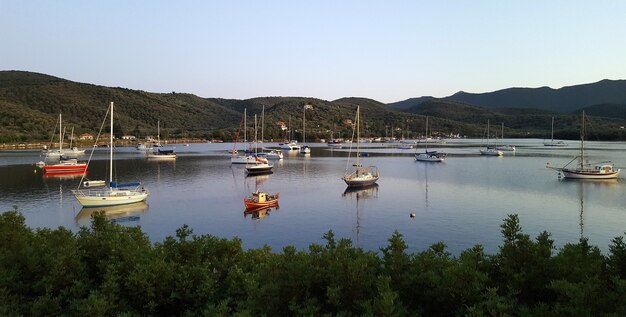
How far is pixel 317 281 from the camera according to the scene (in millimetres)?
7082

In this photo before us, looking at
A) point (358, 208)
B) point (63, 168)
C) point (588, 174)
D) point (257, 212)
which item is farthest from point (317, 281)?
point (63, 168)

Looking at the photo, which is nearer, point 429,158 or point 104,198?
point 104,198

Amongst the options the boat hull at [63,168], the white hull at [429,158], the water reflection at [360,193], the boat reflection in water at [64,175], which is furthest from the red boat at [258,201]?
the white hull at [429,158]

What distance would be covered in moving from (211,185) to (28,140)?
102420 mm

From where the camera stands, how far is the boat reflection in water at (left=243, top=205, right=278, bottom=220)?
104ft

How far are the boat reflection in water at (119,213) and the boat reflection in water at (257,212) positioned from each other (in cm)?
775

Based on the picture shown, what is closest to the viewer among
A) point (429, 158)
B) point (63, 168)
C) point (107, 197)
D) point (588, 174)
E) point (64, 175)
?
point (107, 197)

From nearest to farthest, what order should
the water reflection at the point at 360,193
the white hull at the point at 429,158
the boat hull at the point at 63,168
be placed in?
the water reflection at the point at 360,193 < the boat hull at the point at 63,168 < the white hull at the point at 429,158

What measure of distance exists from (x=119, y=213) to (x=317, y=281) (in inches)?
1171

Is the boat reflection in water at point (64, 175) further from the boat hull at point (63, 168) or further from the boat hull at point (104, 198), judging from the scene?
the boat hull at point (104, 198)

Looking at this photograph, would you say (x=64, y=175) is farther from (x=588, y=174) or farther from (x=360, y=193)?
(x=588, y=174)

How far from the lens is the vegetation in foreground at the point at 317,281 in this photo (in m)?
6.17

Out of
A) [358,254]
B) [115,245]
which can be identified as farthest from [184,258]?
[358,254]

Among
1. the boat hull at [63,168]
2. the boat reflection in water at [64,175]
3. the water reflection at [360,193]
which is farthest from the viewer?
the boat hull at [63,168]
